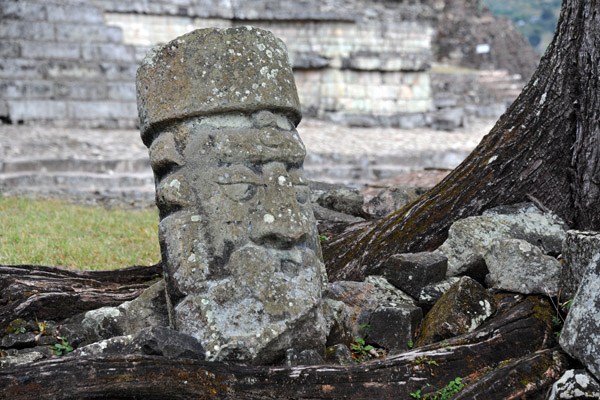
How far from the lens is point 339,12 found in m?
20.0

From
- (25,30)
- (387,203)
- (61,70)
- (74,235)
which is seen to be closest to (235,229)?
(387,203)

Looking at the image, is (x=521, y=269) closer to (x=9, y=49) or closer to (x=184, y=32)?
(x=9, y=49)

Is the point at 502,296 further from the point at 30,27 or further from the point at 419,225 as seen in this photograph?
the point at 30,27

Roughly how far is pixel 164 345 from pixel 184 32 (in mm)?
16236

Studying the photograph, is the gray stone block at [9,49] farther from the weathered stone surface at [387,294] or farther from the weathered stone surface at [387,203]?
the weathered stone surface at [387,294]

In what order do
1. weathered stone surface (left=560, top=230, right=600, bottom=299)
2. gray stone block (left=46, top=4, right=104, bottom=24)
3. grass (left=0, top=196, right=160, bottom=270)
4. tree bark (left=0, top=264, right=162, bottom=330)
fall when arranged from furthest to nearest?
gray stone block (left=46, top=4, right=104, bottom=24) → grass (left=0, top=196, right=160, bottom=270) → tree bark (left=0, top=264, right=162, bottom=330) → weathered stone surface (left=560, top=230, right=600, bottom=299)

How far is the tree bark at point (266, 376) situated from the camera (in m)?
2.94

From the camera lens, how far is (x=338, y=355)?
138 inches

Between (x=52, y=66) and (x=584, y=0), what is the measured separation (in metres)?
12.4

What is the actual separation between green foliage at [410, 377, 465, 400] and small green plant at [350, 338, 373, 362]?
53 centimetres

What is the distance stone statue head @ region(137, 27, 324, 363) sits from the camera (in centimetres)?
332

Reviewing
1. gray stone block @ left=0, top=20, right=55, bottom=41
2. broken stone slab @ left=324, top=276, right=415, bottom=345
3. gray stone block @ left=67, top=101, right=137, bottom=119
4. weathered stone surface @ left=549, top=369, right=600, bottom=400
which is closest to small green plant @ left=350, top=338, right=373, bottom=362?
broken stone slab @ left=324, top=276, right=415, bottom=345

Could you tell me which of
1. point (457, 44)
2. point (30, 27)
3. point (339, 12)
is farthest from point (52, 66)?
point (457, 44)

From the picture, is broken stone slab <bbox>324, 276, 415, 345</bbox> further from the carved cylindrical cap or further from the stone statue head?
the carved cylindrical cap
